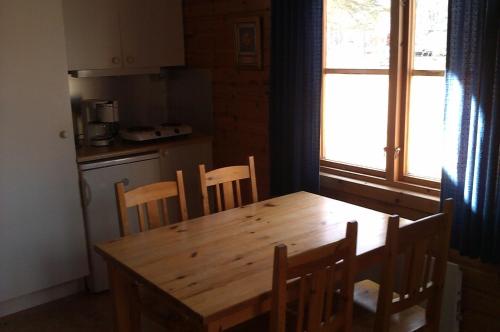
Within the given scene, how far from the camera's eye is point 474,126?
2.34m

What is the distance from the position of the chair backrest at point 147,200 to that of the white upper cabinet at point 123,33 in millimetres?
1384

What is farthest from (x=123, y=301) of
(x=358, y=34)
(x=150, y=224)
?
(x=358, y=34)

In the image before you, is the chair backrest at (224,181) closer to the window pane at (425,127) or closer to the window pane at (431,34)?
the window pane at (425,127)

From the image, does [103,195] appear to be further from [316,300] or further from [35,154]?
[316,300]

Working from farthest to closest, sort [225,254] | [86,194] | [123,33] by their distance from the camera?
1. [123,33]
2. [86,194]
3. [225,254]

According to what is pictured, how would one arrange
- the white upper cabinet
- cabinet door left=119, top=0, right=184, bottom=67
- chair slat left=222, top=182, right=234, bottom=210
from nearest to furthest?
chair slat left=222, top=182, right=234, bottom=210
the white upper cabinet
cabinet door left=119, top=0, right=184, bottom=67

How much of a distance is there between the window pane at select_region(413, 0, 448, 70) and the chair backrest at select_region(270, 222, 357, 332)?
1309mm

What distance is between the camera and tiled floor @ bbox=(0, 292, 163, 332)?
309 centimetres

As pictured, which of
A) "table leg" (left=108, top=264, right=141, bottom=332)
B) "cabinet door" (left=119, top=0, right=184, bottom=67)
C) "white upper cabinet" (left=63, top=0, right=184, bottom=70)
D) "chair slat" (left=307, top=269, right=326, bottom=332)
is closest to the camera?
"chair slat" (left=307, top=269, right=326, bottom=332)

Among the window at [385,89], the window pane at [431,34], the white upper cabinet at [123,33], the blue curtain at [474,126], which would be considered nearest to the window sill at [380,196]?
the window at [385,89]

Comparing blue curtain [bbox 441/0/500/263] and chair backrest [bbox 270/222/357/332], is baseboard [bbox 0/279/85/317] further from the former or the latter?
blue curtain [bbox 441/0/500/263]

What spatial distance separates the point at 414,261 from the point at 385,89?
4.16 ft

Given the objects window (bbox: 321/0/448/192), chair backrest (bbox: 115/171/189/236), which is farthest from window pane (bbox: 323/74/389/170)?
chair backrest (bbox: 115/171/189/236)

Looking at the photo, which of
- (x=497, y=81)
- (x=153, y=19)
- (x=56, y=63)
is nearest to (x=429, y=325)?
(x=497, y=81)
